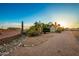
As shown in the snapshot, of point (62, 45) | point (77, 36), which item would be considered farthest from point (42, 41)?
point (77, 36)

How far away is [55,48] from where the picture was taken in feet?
7.57

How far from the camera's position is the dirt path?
2291 millimetres

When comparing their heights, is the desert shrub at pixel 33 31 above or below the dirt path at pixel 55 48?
above

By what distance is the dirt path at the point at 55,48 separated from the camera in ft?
7.52

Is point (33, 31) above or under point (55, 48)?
above

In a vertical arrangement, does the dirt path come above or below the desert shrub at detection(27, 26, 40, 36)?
below

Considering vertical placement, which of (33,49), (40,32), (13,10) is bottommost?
(33,49)

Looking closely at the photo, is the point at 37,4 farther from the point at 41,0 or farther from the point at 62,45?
the point at 62,45

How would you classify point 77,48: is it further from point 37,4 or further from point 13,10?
point 13,10

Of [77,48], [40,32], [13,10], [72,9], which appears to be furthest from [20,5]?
[77,48]

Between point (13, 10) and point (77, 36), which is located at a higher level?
point (13, 10)

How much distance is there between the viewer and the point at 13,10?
234 cm

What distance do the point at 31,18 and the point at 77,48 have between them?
53 centimetres

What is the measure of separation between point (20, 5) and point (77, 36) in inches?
24.7
